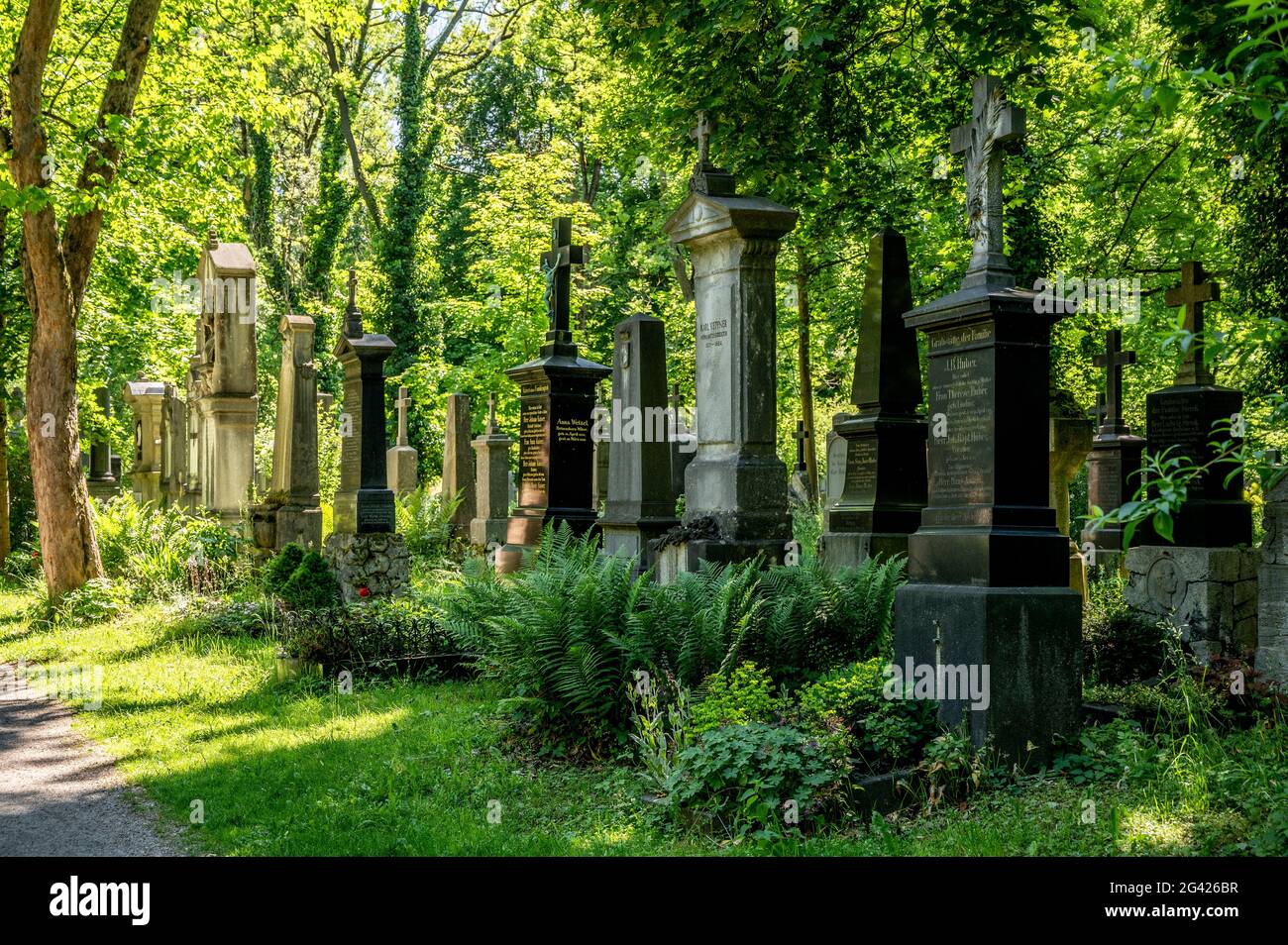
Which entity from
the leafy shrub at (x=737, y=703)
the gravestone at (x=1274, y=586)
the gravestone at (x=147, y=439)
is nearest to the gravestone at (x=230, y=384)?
the gravestone at (x=147, y=439)

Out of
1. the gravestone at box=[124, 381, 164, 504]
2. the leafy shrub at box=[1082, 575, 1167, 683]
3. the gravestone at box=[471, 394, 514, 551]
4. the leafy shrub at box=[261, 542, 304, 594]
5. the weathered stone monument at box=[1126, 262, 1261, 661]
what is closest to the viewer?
the leafy shrub at box=[1082, 575, 1167, 683]

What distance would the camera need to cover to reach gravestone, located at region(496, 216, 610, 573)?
543 inches

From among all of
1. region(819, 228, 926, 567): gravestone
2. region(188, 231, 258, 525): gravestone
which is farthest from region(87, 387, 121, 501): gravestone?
region(819, 228, 926, 567): gravestone

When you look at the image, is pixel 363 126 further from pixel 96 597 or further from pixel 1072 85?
pixel 96 597

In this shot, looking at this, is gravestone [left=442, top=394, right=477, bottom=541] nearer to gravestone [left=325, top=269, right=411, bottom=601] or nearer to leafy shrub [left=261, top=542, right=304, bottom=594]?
gravestone [left=325, top=269, right=411, bottom=601]

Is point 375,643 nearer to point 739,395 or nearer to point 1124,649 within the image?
point 739,395

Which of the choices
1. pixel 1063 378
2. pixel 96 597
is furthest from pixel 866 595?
pixel 1063 378

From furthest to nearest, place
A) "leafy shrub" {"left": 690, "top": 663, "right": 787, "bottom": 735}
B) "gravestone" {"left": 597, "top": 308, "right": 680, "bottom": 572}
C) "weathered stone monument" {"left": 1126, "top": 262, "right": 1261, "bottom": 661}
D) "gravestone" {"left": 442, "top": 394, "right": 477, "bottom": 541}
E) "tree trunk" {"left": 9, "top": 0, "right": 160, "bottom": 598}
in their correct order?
"gravestone" {"left": 442, "top": 394, "right": 477, "bottom": 541}
"tree trunk" {"left": 9, "top": 0, "right": 160, "bottom": 598}
"gravestone" {"left": 597, "top": 308, "right": 680, "bottom": 572}
"weathered stone monument" {"left": 1126, "top": 262, "right": 1261, "bottom": 661}
"leafy shrub" {"left": 690, "top": 663, "right": 787, "bottom": 735}

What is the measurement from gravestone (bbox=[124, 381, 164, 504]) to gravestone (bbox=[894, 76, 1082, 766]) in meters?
19.6

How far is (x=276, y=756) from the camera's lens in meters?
7.80

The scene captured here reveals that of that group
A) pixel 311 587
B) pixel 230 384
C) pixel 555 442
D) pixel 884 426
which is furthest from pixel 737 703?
pixel 230 384

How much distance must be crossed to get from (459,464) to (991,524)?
15.4 meters

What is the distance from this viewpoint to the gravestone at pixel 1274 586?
9336mm

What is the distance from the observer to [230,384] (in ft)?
56.4
